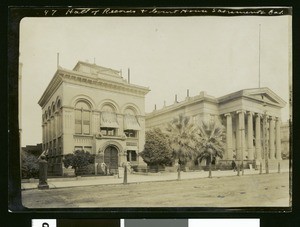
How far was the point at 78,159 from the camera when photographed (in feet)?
5.98

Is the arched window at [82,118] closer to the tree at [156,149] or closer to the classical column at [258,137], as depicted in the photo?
the tree at [156,149]

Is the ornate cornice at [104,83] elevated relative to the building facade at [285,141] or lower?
elevated

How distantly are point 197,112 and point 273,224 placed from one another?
2.11ft

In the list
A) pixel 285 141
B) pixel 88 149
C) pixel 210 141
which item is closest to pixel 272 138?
pixel 285 141

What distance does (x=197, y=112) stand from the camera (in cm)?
186

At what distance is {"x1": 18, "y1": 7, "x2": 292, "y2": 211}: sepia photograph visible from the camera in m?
1.80

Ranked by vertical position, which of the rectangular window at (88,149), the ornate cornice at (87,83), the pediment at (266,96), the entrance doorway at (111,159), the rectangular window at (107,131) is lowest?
the entrance doorway at (111,159)

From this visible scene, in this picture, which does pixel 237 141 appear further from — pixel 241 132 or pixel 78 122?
pixel 78 122

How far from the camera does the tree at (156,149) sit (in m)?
1.84

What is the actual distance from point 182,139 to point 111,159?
0.35 meters

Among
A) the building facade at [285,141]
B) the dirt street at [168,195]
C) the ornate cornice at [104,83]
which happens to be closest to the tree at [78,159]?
the dirt street at [168,195]

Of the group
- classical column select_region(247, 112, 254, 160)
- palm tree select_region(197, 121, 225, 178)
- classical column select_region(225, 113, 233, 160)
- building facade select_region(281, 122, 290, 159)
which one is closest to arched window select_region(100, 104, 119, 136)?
palm tree select_region(197, 121, 225, 178)

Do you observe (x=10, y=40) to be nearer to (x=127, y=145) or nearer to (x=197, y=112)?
(x=127, y=145)

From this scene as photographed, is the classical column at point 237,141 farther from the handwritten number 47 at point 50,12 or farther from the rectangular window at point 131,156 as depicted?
the handwritten number 47 at point 50,12
